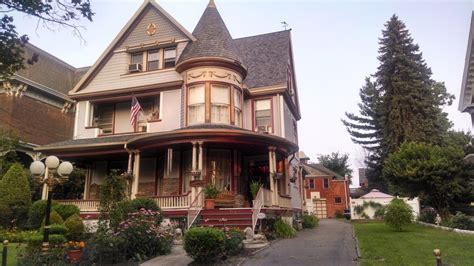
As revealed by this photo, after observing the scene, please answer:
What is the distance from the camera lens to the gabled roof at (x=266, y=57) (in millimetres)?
21781

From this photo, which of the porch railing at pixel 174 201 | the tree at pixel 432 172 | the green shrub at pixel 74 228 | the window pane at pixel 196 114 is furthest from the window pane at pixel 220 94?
the tree at pixel 432 172

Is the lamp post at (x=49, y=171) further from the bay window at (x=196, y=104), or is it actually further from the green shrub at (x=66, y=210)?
the bay window at (x=196, y=104)

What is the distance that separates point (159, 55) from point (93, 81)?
165 inches

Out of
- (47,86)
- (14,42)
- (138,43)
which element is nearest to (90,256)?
(14,42)

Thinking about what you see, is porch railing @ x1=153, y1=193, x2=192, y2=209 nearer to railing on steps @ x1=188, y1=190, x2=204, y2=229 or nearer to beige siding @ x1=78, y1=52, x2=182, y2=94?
railing on steps @ x1=188, y1=190, x2=204, y2=229

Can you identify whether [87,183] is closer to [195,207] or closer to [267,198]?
[195,207]

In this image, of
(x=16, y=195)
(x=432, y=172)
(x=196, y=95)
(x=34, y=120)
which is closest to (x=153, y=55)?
(x=196, y=95)

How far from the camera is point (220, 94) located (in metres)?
19.0

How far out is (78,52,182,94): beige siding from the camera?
20.6 m

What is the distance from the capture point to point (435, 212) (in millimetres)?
21984

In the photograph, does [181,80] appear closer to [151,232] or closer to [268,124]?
[268,124]

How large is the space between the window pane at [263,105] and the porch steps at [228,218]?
8033 millimetres

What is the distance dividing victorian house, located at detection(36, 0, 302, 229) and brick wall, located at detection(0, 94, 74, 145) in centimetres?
787

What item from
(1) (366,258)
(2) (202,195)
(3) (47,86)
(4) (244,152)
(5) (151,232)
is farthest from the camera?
(3) (47,86)
